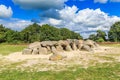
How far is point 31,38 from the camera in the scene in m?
71.4

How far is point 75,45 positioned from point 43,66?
12200mm

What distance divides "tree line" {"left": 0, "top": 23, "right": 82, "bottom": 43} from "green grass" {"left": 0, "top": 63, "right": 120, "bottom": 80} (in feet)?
177

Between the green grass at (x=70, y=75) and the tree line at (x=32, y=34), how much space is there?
5386 centimetres

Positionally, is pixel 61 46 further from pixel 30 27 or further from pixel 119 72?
pixel 30 27

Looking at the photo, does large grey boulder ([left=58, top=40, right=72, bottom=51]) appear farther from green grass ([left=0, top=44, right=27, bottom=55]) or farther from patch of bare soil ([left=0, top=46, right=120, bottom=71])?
green grass ([left=0, top=44, right=27, bottom=55])

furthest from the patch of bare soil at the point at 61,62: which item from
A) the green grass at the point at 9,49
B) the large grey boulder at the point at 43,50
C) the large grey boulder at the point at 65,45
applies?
the green grass at the point at 9,49

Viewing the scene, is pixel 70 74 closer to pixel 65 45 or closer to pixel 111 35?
pixel 65 45

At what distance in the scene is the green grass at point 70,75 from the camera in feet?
42.7

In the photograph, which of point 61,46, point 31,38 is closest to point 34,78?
point 61,46

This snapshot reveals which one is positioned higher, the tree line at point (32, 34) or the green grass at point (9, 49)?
the tree line at point (32, 34)

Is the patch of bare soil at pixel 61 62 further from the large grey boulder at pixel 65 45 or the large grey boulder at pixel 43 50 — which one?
the large grey boulder at pixel 65 45

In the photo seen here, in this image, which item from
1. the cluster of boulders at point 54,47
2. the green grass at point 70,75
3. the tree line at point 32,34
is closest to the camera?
the green grass at point 70,75

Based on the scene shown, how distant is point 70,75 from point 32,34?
6324 centimetres

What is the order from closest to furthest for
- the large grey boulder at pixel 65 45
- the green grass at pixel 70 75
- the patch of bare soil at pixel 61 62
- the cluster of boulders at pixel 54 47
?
the green grass at pixel 70 75
the patch of bare soil at pixel 61 62
the cluster of boulders at pixel 54 47
the large grey boulder at pixel 65 45
